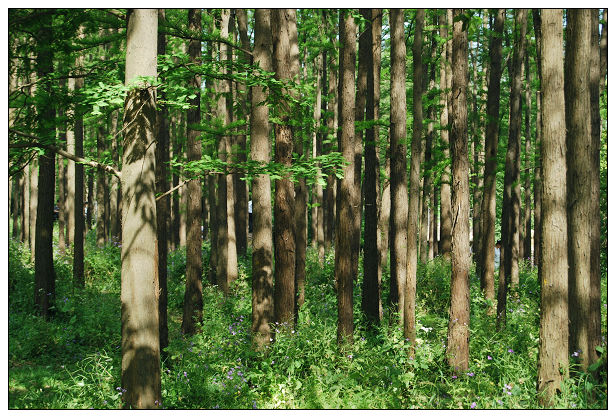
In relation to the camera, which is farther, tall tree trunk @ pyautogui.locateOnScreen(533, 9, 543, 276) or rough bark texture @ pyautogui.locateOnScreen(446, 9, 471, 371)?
rough bark texture @ pyautogui.locateOnScreen(446, 9, 471, 371)

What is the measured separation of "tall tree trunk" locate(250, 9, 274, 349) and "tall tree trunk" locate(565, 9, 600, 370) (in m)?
4.76

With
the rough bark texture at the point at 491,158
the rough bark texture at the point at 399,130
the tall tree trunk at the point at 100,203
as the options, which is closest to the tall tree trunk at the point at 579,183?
the rough bark texture at the point at 399,130

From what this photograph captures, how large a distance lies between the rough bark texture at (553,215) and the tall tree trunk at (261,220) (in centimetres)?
445

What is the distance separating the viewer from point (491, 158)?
12.8 m

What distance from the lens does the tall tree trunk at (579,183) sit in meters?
7.25

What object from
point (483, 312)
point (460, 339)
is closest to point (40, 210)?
point (460, 339)

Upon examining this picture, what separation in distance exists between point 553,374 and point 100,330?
9.69m

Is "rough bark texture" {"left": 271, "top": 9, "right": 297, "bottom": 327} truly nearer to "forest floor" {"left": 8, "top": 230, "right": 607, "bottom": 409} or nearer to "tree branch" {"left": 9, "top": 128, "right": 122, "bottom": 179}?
"forest floor" {"left": 8, "top": 230, "right": 607, "bottom": 409}

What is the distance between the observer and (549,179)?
675 cm

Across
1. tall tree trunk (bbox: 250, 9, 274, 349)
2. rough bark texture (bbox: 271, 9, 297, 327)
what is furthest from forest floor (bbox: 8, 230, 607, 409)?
rough bark texture (bbox: 271, 9, 297, 327)

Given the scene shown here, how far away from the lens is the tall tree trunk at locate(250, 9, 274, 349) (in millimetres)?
9078
